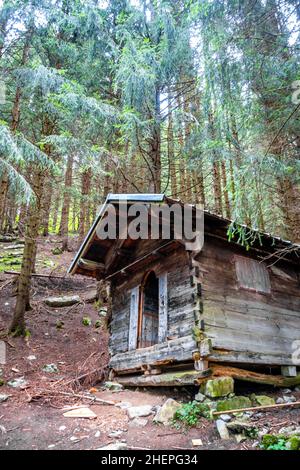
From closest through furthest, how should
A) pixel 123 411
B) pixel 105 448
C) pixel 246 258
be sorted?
pixel 105 448
pixel 123 411
pixel 246 258

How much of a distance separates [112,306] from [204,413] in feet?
16.7

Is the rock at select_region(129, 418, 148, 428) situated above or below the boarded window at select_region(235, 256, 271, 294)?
below

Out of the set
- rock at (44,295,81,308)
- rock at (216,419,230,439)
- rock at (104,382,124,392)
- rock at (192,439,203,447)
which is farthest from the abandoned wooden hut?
rock at (44,295,81,308)

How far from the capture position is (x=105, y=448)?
4246mm

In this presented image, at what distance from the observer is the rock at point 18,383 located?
738cm

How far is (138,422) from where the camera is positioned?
216 inches

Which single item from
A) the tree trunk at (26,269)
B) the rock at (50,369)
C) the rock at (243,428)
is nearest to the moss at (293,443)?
the rock at (243,428)

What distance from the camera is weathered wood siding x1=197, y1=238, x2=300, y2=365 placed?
21.4 ft

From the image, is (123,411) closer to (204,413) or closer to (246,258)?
(204,413)

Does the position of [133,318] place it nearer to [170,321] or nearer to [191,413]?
[170,321]

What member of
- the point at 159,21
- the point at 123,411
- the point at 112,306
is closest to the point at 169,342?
the point at 123,411

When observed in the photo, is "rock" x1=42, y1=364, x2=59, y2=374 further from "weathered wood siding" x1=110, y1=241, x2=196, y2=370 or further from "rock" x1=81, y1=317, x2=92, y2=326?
"rock" x1=81, y1=317, x2=92, y2=326

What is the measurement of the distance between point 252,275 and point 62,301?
26.1 feet

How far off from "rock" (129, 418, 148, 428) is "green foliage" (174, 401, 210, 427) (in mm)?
536
